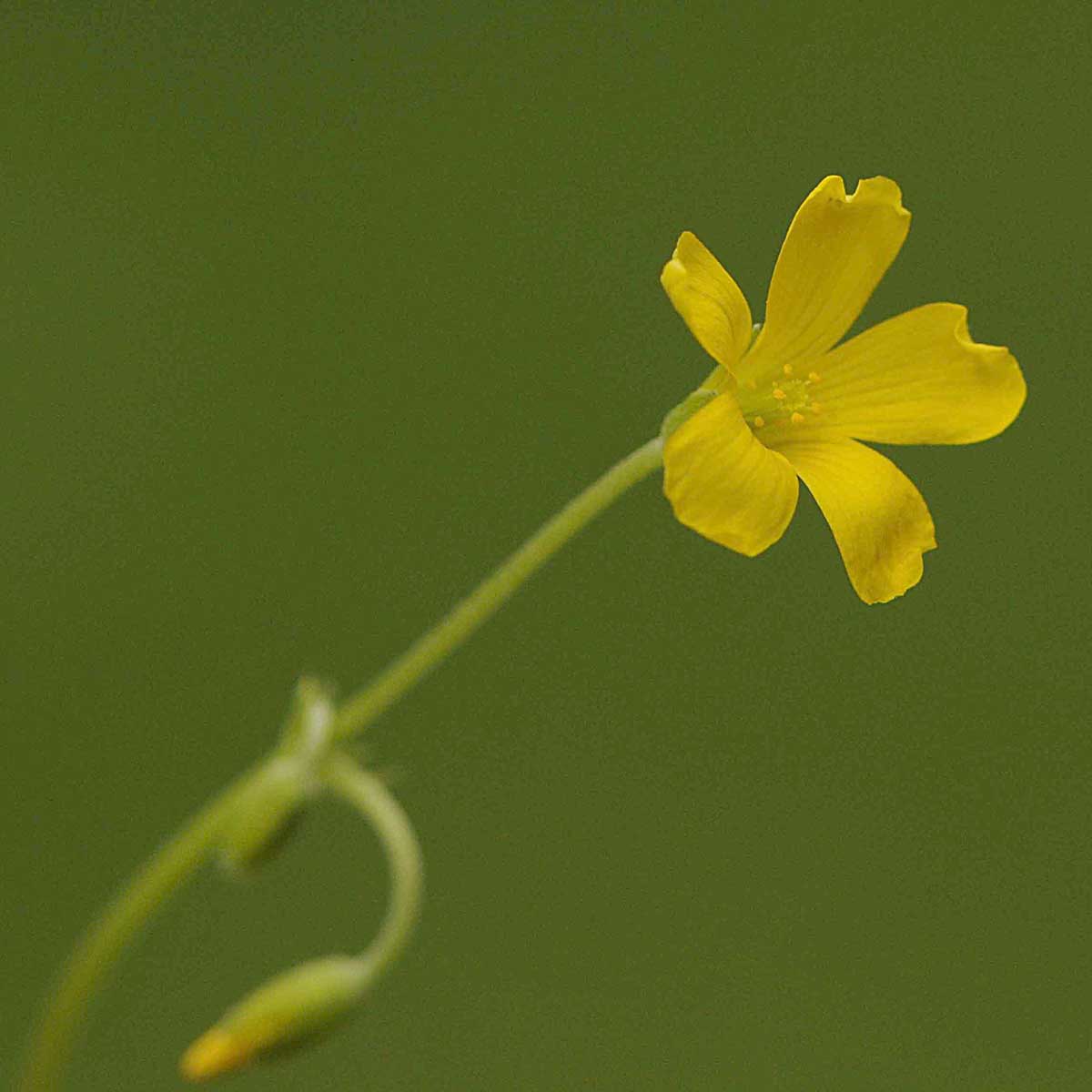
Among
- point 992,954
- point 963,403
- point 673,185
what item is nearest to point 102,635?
point 673,185

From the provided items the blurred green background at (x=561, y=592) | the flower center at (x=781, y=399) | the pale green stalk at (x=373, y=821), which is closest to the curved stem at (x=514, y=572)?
the pale green stalk at (x=373, y=821)

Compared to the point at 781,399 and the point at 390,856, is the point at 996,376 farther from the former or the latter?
the point at 390,856

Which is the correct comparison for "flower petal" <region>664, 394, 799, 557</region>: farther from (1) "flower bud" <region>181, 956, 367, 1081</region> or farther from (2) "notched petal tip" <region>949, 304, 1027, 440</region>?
(1) "flower bud" <region>181, 956, 367, 1081</region>

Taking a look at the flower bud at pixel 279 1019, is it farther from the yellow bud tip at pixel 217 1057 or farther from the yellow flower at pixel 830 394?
the yellow flower at pixel 830 394

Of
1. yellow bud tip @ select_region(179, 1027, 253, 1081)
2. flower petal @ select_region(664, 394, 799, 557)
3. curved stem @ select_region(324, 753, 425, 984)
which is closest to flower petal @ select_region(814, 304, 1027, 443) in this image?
flower petal @ select_region(664, 394, 799, 557)

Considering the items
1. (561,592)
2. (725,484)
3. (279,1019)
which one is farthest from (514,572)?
(561,592)

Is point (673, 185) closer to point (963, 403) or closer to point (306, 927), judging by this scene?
point (306, 927)
